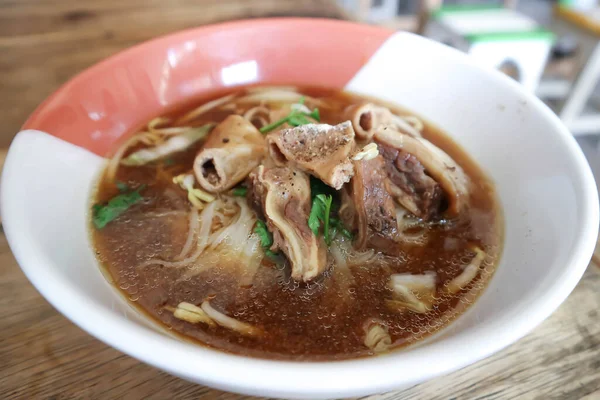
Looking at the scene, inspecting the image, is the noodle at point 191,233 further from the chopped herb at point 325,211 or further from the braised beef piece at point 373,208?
the braised beef piece at point 373,208

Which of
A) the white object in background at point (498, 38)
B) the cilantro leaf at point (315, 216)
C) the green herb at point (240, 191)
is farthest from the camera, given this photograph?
the white object in background at point (498, 38)

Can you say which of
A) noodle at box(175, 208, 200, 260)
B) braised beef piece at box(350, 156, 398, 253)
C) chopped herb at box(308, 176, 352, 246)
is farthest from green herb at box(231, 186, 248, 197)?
braised beef piece at box(350, 156, 398, 253)

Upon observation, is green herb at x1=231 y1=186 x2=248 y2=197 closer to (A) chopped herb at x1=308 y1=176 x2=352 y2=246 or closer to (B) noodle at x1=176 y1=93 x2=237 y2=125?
(A) chopped herb at x1=308 y1=176 x2=352 y2=246

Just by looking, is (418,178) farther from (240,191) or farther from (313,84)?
(313,84)

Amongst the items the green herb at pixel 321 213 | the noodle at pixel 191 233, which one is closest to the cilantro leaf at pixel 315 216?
the green herb at pixel 321 213

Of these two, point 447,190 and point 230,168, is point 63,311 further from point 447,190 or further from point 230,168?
point 447,190
